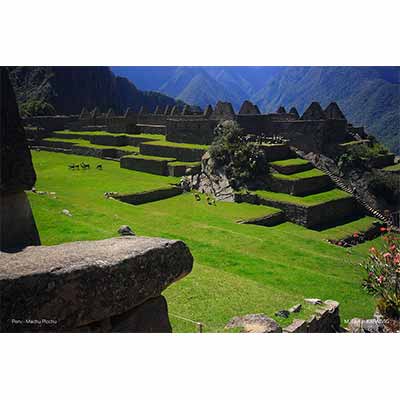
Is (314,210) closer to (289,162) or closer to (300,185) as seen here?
(300,185)

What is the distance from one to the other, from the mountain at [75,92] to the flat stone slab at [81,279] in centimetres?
970

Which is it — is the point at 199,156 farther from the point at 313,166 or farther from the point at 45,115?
the point at 45,115

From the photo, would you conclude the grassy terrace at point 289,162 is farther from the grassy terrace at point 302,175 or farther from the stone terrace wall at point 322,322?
the stone terrace wall at point 322,322

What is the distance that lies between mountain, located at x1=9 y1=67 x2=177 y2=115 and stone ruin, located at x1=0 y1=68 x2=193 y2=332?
8294 millimetres

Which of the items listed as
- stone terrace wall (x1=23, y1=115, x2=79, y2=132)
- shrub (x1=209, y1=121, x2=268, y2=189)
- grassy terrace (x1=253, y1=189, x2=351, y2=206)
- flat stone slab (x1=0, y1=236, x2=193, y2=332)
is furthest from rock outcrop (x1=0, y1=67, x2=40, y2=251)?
stone terrace wall (x1=23, y1=115, x2=79, y2=132)

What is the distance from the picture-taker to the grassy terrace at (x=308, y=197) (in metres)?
18.7

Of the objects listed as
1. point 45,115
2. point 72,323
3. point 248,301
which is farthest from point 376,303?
point 45,115

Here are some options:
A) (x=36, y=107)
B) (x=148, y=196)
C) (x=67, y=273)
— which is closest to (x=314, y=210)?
(x=148, y=196)

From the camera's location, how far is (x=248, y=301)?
8.15m

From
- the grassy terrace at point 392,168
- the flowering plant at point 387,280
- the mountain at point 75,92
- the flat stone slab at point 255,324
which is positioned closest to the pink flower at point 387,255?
the flowering plant at point 387,280

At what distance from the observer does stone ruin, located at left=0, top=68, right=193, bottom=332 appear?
5180 mm

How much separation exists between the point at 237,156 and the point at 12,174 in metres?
16.2

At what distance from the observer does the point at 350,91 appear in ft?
52.1

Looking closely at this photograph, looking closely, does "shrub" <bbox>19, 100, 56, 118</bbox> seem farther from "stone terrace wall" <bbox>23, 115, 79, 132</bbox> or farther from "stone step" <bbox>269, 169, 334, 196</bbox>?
"stone step" <bbox>269, 169, 334, 196</bbox>
